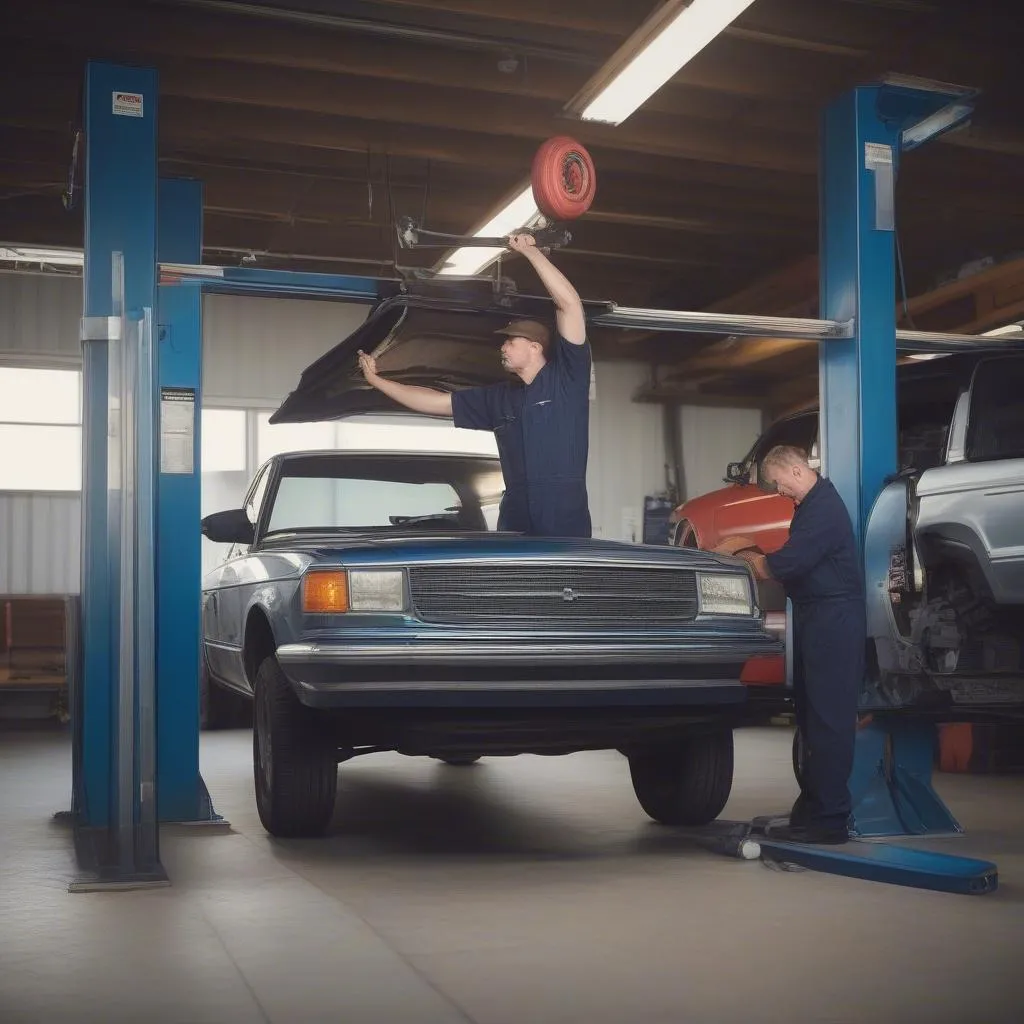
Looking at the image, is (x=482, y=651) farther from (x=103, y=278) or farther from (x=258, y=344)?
(x=258, y=344)

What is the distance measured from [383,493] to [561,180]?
6.08 feet

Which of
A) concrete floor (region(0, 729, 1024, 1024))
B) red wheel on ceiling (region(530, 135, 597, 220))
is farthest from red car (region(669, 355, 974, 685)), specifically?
red wheel on ceiling (region(530, 135, 597, 220))

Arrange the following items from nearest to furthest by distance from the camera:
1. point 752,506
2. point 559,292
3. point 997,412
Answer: point 559,292
point 997,412
point 752,506

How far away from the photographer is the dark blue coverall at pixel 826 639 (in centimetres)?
484

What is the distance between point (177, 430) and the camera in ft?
19.5

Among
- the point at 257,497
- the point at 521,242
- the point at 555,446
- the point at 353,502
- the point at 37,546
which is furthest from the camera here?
the point at 37,546

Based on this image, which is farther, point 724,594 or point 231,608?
point 231,608

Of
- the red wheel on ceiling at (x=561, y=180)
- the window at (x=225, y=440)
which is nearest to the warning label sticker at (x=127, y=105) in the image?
the red wheel on ceiling at (x=561, y=180)

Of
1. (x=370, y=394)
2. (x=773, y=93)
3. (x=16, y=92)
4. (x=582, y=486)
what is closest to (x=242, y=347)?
(x=16, y=92)

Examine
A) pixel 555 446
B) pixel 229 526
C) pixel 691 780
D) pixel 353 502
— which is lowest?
pixel 691 780

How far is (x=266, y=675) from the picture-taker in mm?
5031

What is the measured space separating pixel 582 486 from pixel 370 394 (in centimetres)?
117

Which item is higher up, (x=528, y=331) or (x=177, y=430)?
(x=528, y=331)

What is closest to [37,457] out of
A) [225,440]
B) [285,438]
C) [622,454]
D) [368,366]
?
[225,440]
